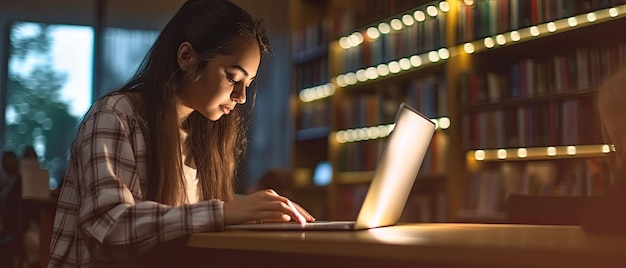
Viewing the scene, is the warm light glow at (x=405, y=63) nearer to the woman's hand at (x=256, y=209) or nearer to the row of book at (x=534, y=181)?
the row of book at (x=534, y=181)

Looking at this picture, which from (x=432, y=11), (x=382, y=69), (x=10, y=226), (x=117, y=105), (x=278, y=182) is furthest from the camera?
(x=10, y=226)

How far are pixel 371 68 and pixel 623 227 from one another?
3.16m

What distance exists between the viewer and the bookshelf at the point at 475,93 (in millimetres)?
2787

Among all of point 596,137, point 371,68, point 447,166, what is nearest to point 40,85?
point 371,68

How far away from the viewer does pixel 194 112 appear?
144 cm

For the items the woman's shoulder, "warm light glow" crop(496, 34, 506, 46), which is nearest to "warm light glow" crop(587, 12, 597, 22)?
"warm light glow" crop(496, 34, 506, 46)

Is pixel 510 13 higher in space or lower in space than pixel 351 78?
higher

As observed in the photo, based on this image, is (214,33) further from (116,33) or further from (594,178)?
(116,33)

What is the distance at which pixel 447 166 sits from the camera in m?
3.22

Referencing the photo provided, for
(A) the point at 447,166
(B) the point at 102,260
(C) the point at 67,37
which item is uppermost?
(C) the point at 67,37

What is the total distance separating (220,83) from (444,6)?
2200mm

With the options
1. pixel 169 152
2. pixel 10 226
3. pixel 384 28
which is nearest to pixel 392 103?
pixel 384 28

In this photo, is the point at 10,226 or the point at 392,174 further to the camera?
the point at 10,226

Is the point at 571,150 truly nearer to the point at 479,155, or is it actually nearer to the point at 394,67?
the point at 479,155
